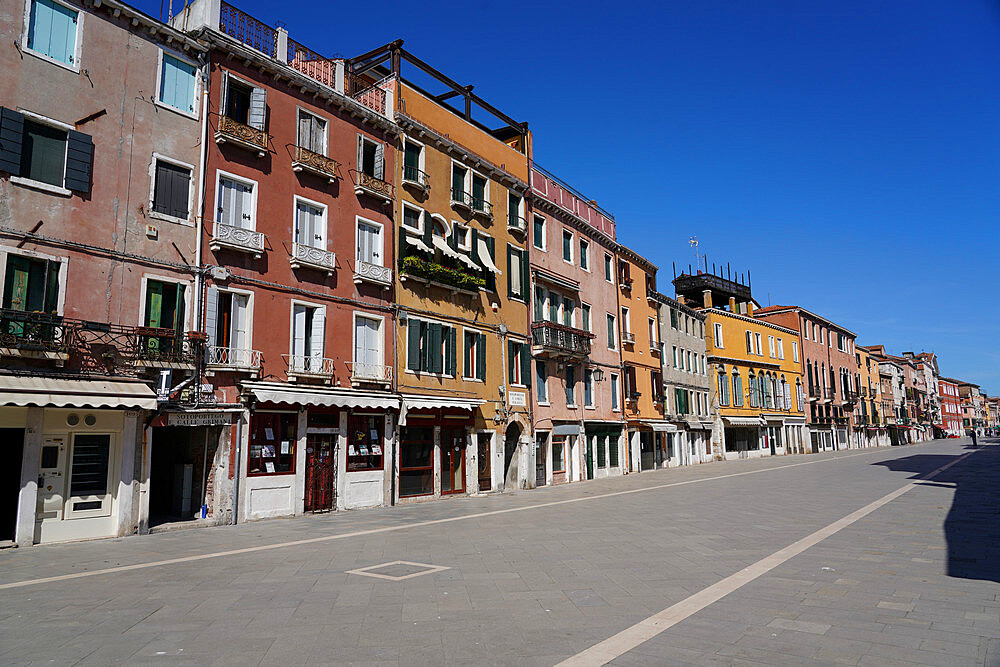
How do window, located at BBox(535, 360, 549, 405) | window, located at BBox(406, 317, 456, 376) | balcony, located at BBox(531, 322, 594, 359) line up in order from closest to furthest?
window, located at BBox(406, 317, 456, 376) < balcony, located at BBox(531, 322, 594, 359) < window, located at BBox(535, 360, 549, 405)

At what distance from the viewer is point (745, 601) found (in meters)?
8.23

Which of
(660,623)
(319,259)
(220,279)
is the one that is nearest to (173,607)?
(660,623)

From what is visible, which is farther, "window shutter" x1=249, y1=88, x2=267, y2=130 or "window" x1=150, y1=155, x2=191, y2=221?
Result: "window shutter" x1=249, y1=88, x2=267, y2=130

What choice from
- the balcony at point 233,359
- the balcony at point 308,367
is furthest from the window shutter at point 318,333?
the balcony at point 233,359

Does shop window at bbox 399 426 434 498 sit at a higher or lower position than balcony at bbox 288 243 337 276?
lower

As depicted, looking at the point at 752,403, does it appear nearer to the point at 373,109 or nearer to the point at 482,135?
the point at 482,135

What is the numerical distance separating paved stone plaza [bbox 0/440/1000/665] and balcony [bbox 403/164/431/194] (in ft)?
42.2

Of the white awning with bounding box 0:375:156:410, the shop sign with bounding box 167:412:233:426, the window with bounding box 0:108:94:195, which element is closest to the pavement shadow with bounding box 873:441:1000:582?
the white awning with bounding box 0:375:156:410

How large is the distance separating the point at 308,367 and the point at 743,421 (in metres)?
43.9

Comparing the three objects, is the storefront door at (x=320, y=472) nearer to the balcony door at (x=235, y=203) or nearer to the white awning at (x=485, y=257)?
the balcony door at (x=235, y=203)

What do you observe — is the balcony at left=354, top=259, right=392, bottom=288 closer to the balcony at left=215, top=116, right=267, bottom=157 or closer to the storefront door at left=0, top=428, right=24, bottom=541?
the balcony at left=215, top=116, right=267, bottom=157

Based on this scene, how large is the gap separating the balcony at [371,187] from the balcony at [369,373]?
19.2ft

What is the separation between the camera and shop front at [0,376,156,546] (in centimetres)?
1393

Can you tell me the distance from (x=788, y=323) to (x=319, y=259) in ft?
196
